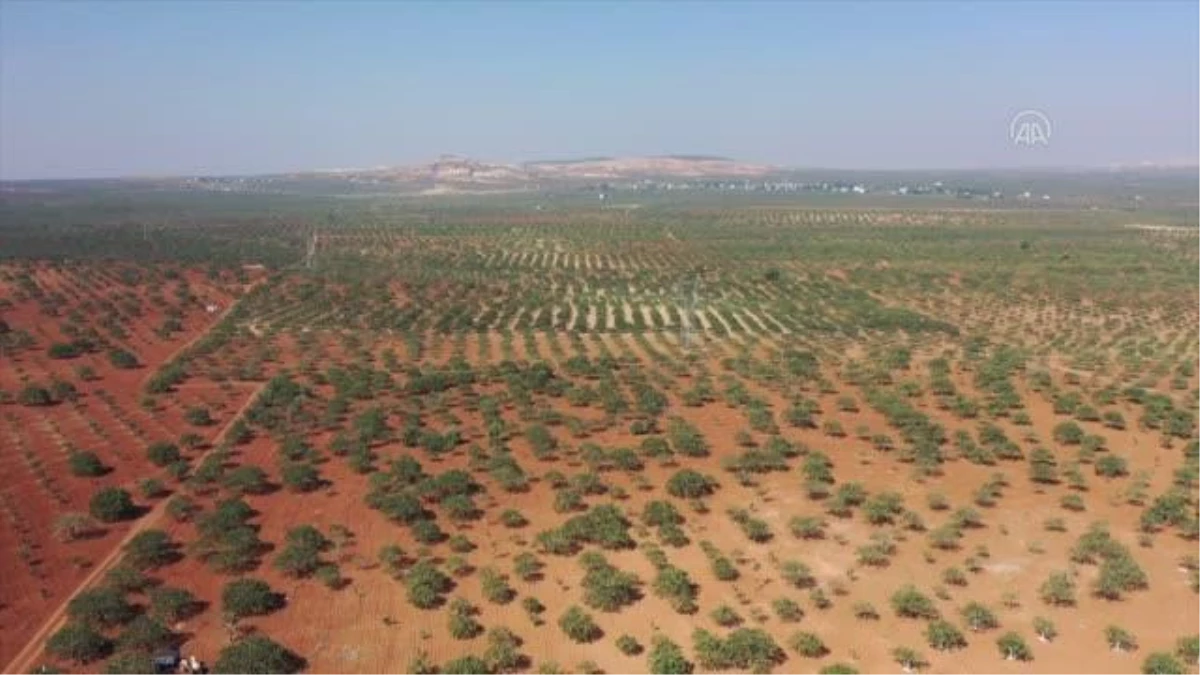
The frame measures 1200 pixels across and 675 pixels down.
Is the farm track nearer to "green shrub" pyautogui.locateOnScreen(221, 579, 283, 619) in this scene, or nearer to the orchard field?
the orchard field

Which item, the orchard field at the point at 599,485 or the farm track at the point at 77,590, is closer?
the farm track at the point at 77,590

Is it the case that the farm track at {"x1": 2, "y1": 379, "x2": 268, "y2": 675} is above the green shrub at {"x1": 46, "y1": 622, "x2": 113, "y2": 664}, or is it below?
below

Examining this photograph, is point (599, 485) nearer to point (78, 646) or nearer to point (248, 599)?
point (248, 599)

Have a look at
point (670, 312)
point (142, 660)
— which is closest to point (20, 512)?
point (142, 660)

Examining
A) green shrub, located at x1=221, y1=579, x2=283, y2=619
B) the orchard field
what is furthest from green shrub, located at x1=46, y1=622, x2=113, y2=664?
green shrub, located at x1=221, y1=579, x2=283, y2=619

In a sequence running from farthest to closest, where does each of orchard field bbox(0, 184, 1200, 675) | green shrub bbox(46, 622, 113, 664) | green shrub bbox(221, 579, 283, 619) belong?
green shrub bbox(221, 579, 283, 619)
orchard field bbox(0, 184, 1200, 675)
green shrub bbox(46, 622, 113, 664)

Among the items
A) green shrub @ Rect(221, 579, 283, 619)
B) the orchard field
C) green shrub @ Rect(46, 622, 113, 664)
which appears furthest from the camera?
green shrub @ Rect(221, 579, 283, 619)

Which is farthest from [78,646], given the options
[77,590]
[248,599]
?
[77,590]

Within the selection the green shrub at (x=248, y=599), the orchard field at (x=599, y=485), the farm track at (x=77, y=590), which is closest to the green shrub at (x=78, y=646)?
the orchard field at (x=599, y=485)

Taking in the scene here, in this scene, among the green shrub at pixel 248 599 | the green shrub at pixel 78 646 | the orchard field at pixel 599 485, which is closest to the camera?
the green shrub at pixel 78 646

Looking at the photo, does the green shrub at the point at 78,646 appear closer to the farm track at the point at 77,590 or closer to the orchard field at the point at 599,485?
the orchard field at the point at 599,485
